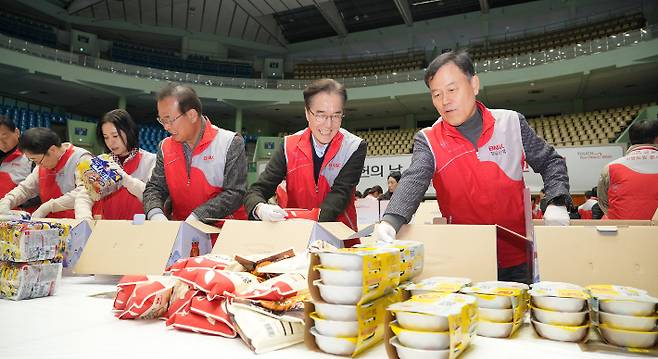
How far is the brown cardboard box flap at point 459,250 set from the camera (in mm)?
1349

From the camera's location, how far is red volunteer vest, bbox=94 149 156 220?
272cm

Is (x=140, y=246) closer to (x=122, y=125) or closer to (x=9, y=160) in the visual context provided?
(x=122, y=125)

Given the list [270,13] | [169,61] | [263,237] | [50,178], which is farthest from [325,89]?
[169,61]

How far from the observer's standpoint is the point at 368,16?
1641 cm

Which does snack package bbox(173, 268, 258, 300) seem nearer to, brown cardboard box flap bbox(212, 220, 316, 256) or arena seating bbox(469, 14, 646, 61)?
brown cardboard box flap bbox(212, 220, 316, 256)

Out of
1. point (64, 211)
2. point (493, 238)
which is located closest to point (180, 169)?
point (64, 211)

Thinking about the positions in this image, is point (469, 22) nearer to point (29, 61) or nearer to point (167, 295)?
point (29, 61)

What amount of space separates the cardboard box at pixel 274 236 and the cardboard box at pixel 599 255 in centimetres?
69

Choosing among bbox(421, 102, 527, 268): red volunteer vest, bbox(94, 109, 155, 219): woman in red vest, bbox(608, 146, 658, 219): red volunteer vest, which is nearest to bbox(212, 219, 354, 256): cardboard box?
bbox(421, 102, 527, 268): red volunteer vest

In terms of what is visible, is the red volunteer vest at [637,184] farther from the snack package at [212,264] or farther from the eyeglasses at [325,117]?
the snack package at [212,264]

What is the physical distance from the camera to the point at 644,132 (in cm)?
308

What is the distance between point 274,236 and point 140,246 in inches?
23.1

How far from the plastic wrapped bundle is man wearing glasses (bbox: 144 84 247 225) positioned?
2.00ft

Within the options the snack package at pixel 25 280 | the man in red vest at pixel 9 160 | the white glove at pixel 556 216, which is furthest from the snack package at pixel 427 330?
the man in red vest at pixel 9 160
